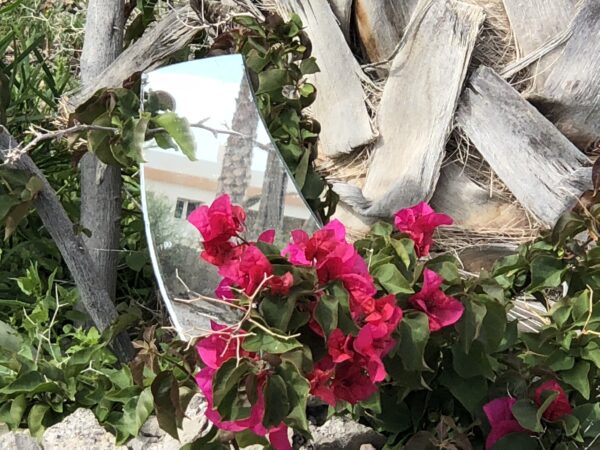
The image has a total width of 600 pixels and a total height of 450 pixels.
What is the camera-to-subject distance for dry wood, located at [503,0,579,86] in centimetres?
155

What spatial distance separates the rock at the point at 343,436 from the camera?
1006 mm

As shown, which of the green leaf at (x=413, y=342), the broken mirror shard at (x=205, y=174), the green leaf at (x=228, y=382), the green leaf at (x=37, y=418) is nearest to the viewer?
the green leaf at (x=228, y=382)

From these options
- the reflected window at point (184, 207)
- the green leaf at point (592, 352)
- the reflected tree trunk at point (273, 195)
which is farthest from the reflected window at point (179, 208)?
the green leaf at point (592, 352)

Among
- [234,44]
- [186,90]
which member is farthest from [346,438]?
[234,44]

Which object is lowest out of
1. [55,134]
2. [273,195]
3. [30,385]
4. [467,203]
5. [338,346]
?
[467,203]

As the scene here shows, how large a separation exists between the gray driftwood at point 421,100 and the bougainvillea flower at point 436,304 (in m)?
0.77

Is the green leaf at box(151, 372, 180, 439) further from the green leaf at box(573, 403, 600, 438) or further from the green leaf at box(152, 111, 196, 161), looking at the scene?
the green leaf at box(573, 403, 600, 438)

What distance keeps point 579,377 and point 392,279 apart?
281 mm

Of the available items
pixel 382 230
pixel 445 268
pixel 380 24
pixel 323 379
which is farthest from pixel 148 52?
pixel 323 379

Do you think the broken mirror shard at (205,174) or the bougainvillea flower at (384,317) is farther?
the broken mirror shard at (205,174)

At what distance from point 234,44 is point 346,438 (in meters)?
0.71

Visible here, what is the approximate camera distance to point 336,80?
1.70 m

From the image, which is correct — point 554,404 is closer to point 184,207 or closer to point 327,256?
point 327,256

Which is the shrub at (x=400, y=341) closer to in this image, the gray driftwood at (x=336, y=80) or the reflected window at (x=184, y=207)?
the reflected window at (x=184, y=207)
